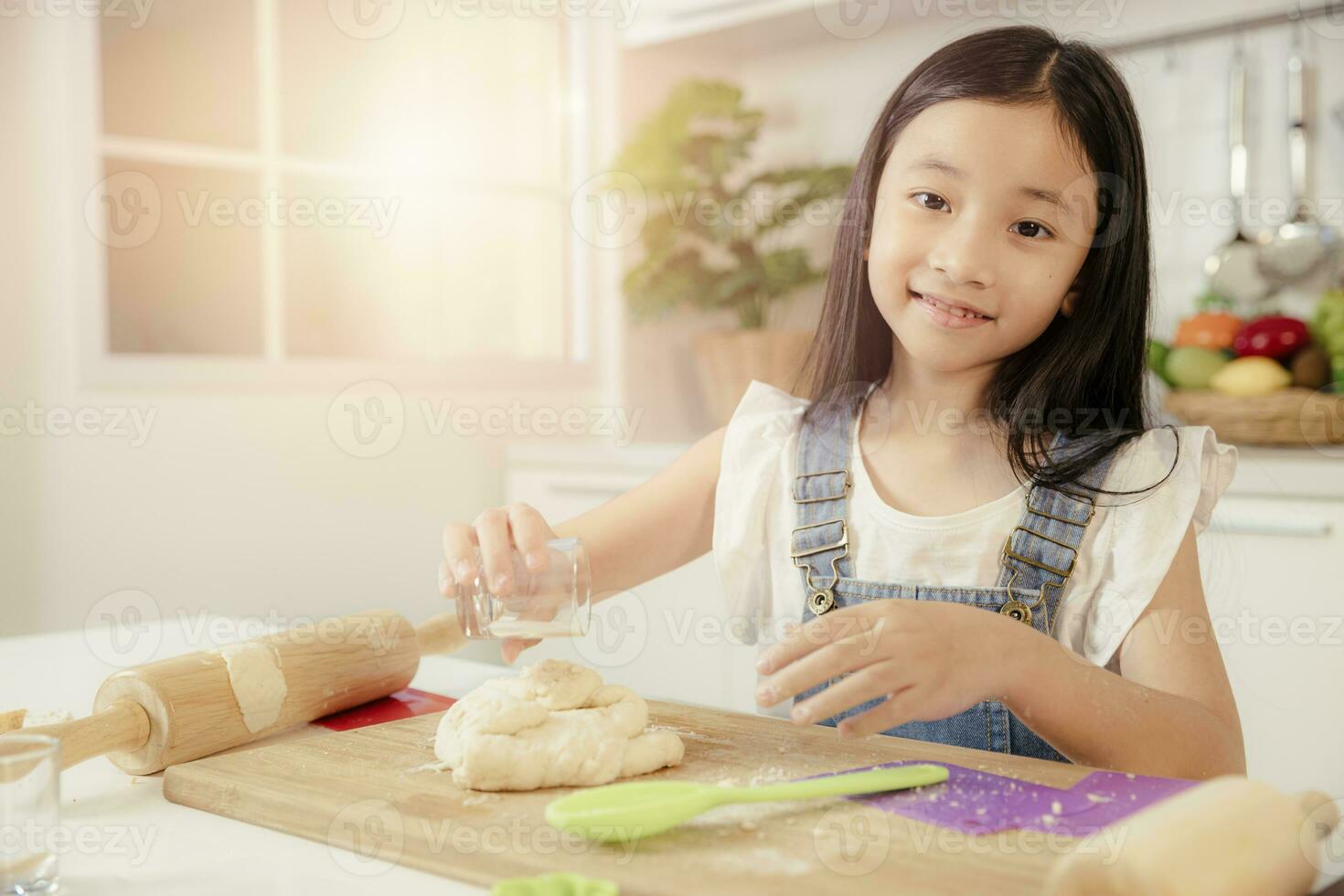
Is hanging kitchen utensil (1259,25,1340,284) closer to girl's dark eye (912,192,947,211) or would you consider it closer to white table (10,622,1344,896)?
girl's dark eye (912,192,947,211)

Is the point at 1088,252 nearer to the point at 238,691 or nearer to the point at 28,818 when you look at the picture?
the point at 238,691

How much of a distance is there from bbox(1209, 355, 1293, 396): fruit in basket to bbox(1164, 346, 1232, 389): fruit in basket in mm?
23

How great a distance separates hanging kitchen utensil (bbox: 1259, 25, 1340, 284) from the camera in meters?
2.02

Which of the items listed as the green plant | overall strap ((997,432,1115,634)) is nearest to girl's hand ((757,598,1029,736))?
overall strap ((997,432,1115,634))

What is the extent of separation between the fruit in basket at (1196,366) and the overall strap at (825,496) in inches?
36.1

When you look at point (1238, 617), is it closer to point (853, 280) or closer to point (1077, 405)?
point (1077, 405)

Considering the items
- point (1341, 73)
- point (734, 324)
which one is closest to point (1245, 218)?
point (1341, 73)

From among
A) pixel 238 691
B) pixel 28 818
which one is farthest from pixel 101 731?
pixel 28 818

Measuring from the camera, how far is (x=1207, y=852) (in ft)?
1.66

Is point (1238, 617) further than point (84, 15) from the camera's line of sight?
No

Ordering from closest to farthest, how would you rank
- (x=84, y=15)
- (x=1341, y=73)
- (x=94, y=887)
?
→ (x=94, y=887) < (x=84, y=15) < (x=1341, y=73)

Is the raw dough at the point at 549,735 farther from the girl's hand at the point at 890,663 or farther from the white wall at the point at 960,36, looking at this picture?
the white wall at the point at 960,36

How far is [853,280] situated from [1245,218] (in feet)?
4.21

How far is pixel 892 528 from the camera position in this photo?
1109mm
